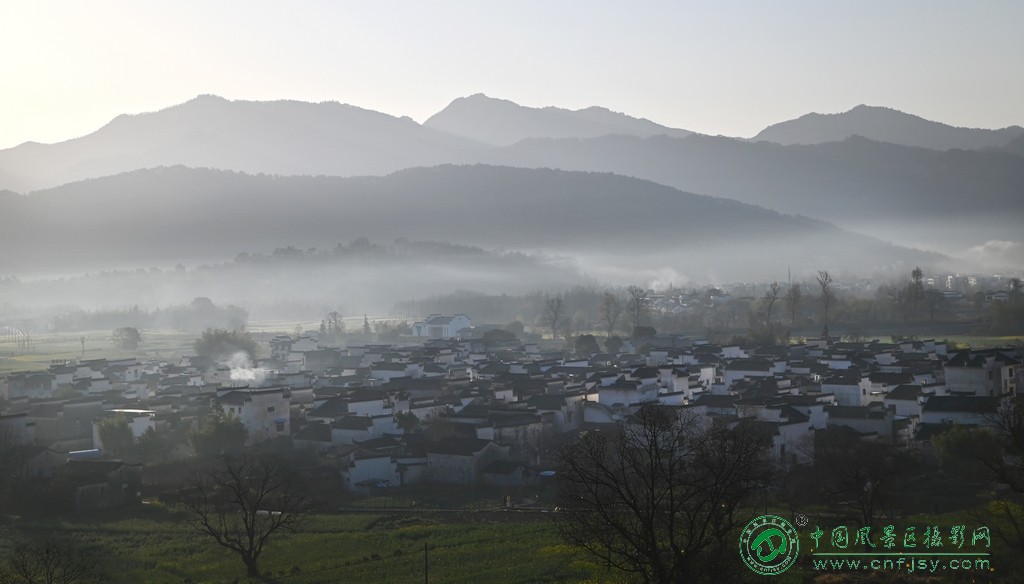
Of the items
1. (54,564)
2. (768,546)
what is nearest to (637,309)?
(54,564)

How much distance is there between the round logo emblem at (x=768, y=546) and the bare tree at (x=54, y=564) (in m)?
8.17

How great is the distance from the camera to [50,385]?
35125 millimetres

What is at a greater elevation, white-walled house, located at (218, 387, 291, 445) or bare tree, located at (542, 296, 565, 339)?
bare tree, located at (542, 296, 565, 339)

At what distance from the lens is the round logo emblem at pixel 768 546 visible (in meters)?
11.0

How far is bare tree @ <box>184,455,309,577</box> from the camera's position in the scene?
1650 cm

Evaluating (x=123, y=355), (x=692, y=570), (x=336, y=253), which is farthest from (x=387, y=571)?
(x=336, y=253)

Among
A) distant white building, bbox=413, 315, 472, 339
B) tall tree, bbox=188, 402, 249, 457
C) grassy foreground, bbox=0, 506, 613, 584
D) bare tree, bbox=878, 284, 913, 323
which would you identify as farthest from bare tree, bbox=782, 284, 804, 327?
grassy foreground, bbox=0, 506, 613, 584

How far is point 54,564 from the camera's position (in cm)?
1581

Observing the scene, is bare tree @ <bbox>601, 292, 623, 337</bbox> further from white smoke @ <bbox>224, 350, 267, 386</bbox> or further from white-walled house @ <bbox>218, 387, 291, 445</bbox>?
white-walled house @ <bbox>218, 387, 291, 445</bbox>

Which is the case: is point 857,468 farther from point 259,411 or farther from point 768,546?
point 259,411

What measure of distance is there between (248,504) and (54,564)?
3.70 metres

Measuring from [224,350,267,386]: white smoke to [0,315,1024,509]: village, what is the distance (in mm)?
163

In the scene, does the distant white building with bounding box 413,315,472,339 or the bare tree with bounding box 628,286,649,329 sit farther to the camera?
the distant white building with bounding box 413,315,472,339

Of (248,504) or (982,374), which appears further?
(982,374)
